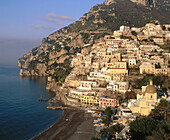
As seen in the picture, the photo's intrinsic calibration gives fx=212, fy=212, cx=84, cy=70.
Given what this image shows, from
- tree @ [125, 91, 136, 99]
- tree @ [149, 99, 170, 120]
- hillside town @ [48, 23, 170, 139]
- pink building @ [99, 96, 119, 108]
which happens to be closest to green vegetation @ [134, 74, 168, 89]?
hillside town @ [48, 23, 170, 139]

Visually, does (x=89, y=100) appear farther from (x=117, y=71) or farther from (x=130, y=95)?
(x=117, y=71)

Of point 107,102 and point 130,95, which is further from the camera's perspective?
point 107,102

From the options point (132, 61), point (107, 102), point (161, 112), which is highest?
point (132, 61)

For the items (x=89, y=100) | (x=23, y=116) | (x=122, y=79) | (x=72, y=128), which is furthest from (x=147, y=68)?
(x=23, y=116)

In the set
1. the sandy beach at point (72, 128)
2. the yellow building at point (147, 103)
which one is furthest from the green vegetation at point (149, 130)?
the sandy beach at point (72, 128)

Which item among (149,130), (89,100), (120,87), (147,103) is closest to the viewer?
(149,130)

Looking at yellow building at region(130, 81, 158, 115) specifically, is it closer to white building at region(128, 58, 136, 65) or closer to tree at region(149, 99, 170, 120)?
tree at region(149, 99, 170, 120)

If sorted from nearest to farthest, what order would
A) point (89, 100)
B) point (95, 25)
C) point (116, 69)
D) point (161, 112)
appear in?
1. point (161, 112)
2. point (89, 100)
3. point (116, 69)
4. point (95, 25)
